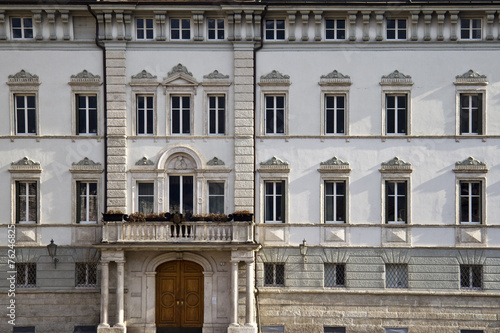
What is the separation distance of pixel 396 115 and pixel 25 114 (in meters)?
17.0

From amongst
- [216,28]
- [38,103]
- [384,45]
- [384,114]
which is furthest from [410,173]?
[38,103]

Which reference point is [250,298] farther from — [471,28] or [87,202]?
[471,28]

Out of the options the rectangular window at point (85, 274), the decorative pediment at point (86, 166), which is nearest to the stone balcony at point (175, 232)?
the rectangular window at point (85, 274)

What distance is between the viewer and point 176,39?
31734 mm

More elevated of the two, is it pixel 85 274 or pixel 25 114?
pixel 25 114

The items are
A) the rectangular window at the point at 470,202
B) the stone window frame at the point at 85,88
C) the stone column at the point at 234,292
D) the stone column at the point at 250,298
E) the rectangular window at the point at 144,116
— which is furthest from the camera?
the rectangular window at the point at 144,116

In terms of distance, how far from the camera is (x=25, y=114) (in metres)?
31.9

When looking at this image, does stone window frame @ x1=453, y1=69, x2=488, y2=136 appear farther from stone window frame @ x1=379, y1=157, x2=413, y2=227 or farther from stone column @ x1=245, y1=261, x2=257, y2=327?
stone column @ x1=245, y1=261, x2=257, y2=327

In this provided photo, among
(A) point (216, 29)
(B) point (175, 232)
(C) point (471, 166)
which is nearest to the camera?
(B) point (175, 232)

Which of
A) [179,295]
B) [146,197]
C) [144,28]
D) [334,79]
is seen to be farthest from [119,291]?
[334,79]

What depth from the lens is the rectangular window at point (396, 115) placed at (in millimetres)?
31703

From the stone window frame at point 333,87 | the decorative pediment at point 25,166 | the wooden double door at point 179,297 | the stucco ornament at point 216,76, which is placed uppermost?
the stucco ornament at point 216,76

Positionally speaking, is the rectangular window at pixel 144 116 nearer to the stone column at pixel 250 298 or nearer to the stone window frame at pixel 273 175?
the stone window frame at pixel 273 175

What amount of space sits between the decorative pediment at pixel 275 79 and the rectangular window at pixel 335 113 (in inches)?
80.4
